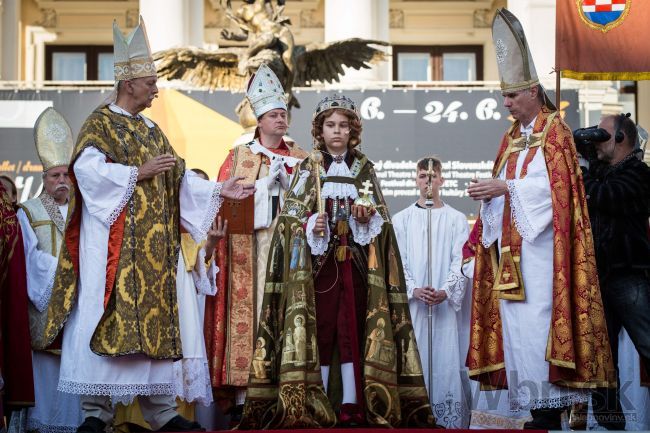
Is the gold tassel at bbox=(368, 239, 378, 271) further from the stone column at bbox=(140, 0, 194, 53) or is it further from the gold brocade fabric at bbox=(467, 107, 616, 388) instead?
the stone column at bbox=(140, 0, 194, 53)

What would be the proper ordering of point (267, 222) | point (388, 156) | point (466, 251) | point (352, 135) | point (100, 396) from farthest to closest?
point (388, 156) → point (466, 251) → point (267, 222) → point (352, 135) → point (100, 396)

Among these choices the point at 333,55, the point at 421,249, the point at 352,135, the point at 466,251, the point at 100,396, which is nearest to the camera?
the point at 100,396

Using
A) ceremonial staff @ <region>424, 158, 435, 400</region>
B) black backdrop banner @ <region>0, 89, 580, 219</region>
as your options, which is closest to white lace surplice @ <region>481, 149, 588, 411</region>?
ceremonial staff @ <region>424, 158, 435, 400</region>

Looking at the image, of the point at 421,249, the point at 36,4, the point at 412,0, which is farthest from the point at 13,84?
the point at 421,249

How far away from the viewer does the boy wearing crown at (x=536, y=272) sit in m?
7.09

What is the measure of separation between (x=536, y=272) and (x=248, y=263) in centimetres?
235

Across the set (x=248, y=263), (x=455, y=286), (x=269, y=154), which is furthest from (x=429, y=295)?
(x=269, y=154)

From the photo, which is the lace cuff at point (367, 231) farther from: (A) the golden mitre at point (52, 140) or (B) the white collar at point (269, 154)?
(A) the golden mitre at point (52, 140)

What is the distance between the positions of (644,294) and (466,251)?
5.82 ft

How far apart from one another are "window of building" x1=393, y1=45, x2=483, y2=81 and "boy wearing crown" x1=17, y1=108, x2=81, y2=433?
1736cm

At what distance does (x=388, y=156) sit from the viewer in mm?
17812

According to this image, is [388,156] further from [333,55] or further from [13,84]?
[13,84]

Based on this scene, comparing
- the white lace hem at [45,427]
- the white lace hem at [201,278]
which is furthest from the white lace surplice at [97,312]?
the white lace hem at [45,427]

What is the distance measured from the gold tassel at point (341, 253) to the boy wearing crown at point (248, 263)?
4.70 feet
